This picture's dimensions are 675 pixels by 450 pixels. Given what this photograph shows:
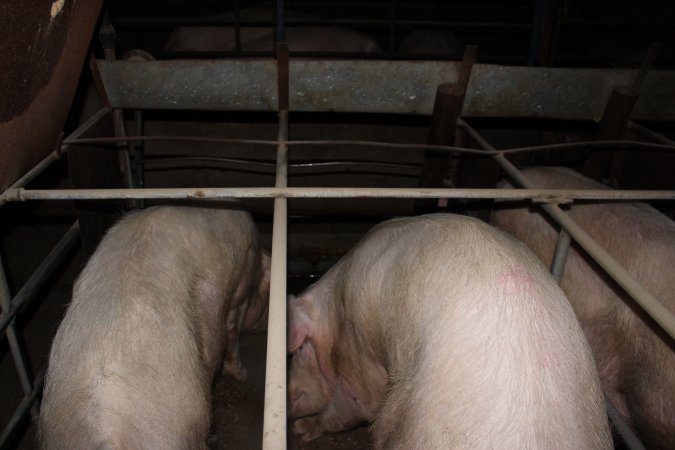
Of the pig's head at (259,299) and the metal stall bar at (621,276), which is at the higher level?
the metal stall bar at (621,276)

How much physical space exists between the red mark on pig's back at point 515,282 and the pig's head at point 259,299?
187 centimetres

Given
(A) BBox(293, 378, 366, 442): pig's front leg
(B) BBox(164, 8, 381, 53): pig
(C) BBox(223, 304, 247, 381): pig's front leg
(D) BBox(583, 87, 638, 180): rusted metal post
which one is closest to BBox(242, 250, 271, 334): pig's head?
(C) BBox(223, 304, 247, 381): pig's front leg

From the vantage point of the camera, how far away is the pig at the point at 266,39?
5.66 meters

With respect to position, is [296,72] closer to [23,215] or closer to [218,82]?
[218,82]

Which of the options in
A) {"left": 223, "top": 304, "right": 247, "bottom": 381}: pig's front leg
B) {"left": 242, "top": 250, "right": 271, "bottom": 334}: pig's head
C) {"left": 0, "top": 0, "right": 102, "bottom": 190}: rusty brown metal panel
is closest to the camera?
{"left": 0, "top": 0, "right": 102, "bottom": 190}: rusty brown metal panel

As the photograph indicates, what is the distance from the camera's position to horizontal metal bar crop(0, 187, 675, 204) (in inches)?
73.8

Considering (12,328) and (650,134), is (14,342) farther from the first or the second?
(650,134)

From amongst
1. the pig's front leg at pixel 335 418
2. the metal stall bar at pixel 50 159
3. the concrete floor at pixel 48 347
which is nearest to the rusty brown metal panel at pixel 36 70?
the metal stall bar at pixel 50 159

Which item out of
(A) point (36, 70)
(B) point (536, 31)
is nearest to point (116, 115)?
(A) point (36, 70)

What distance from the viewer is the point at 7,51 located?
6.37ft

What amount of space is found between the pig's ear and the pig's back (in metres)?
0.60

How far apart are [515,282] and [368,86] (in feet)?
5.97

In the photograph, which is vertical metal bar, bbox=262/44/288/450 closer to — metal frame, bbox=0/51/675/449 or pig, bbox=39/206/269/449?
metal frame, bbox=0/51/675/449

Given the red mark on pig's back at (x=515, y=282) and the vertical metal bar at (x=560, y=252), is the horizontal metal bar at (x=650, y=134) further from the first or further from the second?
the red mark on pig's back at (x=515, y=282)
